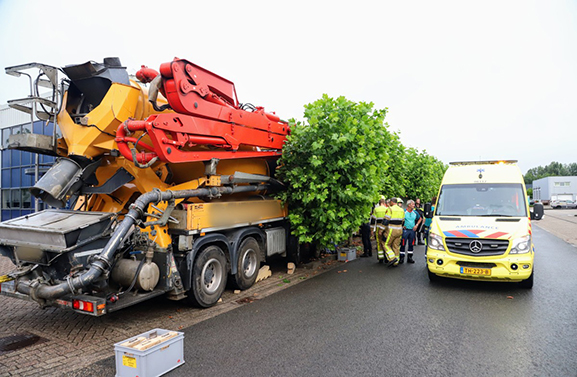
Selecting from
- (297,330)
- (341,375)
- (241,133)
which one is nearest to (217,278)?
(297,330)

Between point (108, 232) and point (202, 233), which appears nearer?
point (108, 232)

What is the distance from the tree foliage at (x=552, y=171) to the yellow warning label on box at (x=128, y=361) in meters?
125

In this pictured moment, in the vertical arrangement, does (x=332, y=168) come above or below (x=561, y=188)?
above

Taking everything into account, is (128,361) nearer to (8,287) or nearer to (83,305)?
(83,305)

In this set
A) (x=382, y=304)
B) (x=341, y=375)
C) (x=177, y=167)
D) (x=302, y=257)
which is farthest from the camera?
(x=302, y=257)

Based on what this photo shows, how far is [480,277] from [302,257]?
449 centimetres

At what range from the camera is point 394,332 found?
5148 mm

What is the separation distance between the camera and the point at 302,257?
10102mm

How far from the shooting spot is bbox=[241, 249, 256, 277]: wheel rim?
7.54m

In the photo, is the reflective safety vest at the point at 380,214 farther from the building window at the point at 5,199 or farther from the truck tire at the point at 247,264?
the building window at the point at 5,199

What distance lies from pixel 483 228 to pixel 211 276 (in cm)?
512

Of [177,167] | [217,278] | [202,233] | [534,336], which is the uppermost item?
[177,167]

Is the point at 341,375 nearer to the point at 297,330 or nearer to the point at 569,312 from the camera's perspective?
the point at 297,330

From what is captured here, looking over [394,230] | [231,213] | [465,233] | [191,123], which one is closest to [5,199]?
[231,213]
